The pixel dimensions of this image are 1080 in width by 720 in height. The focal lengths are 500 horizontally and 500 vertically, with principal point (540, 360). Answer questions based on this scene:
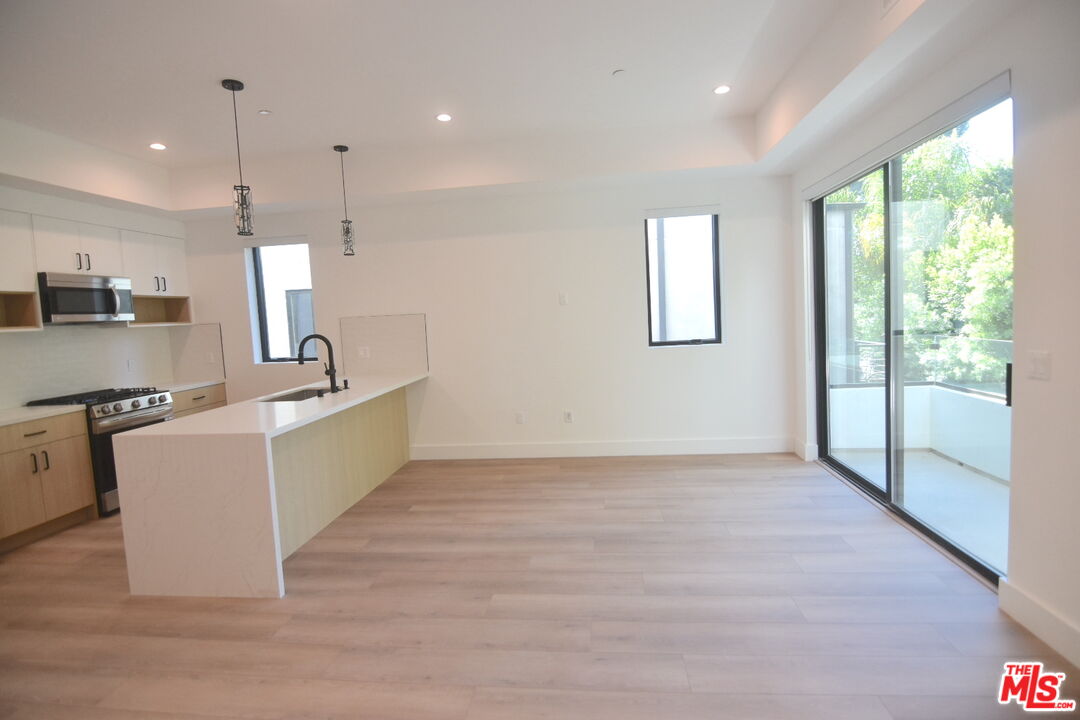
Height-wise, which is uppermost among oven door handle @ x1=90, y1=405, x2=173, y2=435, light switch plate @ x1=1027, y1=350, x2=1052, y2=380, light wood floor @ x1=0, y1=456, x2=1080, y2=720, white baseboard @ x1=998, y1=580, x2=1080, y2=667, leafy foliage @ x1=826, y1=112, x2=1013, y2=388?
leafy foliage @ x1=826, y1=112, x2=1013, y2=388

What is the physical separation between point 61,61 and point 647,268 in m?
4.25

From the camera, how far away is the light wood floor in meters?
1.81

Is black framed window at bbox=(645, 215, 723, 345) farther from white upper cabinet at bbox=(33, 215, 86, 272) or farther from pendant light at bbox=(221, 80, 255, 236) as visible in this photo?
white upper cabinet at bbox=(33, 215, 86, 272)

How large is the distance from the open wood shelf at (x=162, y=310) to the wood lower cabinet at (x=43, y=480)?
1.57 meters

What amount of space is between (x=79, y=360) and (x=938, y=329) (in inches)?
249

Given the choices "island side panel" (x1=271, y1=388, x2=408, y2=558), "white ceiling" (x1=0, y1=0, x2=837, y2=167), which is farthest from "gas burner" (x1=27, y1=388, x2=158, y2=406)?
"white ceiling" (x1=0, y1=0, x2=837, y2=167)

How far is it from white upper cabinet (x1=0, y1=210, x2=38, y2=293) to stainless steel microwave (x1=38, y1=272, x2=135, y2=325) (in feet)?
0.26

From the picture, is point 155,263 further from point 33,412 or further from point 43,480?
point 43,480

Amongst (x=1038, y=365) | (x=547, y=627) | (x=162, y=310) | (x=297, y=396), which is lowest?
(x=547, y=627)

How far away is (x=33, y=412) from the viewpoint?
352cm

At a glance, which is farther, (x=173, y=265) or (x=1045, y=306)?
(x=173, y=265)

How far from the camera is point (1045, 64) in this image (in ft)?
6.25

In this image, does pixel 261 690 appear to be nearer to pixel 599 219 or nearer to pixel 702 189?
pixel 599 219

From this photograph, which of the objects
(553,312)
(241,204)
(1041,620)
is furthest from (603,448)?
(241,204)
